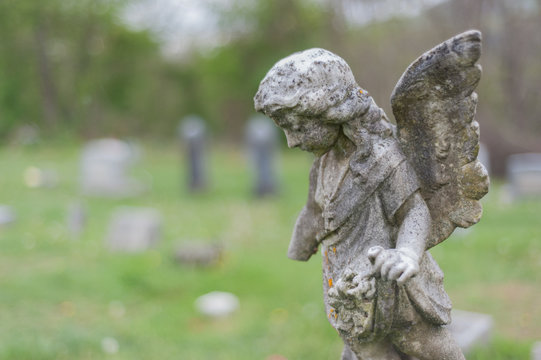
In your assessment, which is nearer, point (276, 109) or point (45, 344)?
point (276, 109)

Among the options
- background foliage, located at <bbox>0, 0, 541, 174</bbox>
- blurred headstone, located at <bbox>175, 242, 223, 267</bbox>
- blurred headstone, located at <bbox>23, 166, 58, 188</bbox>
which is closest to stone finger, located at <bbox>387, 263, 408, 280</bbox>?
blurred headstone, located at <bbox>175, 242, 223, 267</bbox>

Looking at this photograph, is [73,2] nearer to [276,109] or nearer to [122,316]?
[122,316]

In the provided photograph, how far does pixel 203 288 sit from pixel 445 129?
4267 mm

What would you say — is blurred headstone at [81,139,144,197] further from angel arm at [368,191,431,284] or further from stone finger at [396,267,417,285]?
stone finger at [396,267,417,285]

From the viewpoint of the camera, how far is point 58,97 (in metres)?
20.7

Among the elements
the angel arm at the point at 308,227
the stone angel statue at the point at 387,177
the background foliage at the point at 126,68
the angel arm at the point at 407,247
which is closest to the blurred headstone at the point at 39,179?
the background foliage at the point at 126,68

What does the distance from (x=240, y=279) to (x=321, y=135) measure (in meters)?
4.19

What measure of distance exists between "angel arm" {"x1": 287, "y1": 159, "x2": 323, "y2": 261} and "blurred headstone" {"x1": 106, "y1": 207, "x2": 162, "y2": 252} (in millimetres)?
4799

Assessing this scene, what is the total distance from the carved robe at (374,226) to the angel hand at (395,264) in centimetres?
19

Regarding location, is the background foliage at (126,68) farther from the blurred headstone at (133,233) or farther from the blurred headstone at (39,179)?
the blurred headstone at (133,233)

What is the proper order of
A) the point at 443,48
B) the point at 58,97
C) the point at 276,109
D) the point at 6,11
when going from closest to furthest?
the point at 443,48 < the point at 276,109 < the point at 6,11 < the point at 58,97

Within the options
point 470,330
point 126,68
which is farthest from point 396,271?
point 126,68

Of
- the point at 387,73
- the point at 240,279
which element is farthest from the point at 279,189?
the point at 240,279

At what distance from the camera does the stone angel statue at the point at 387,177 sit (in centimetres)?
175
